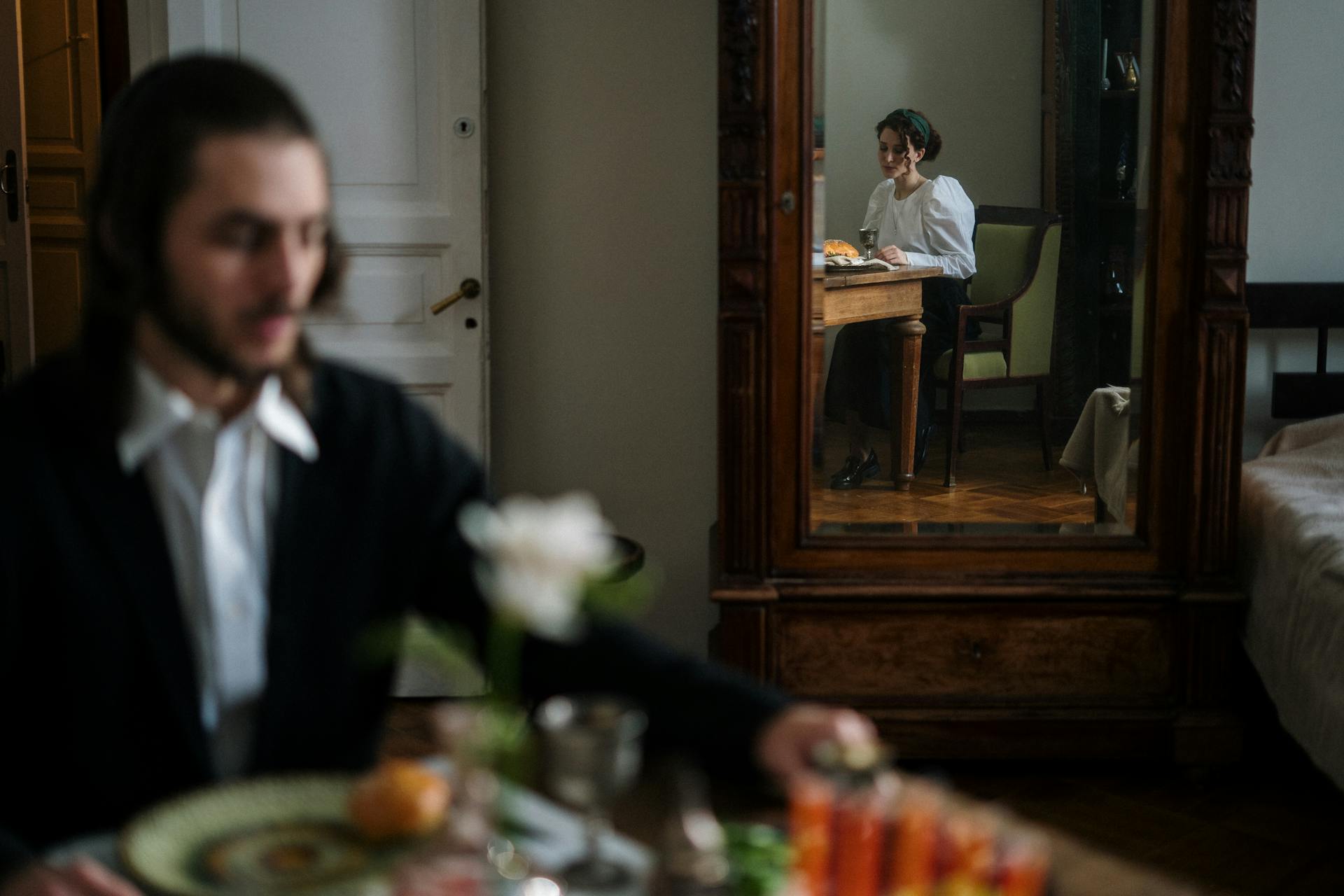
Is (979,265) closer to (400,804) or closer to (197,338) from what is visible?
(197,338)

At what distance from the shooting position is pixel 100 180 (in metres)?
1.21

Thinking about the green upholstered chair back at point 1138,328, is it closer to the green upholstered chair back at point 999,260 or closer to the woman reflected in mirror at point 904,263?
the green upholstered chair back at point 999,260

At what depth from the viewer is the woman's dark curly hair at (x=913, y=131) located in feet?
9.02

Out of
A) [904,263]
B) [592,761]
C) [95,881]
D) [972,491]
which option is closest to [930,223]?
[904,263]

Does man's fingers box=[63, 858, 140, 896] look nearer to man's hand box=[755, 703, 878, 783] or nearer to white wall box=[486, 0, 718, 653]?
man's hand box=[755, 703, 878, 783]

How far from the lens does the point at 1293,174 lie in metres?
3.42

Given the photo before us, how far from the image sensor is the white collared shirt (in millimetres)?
1188

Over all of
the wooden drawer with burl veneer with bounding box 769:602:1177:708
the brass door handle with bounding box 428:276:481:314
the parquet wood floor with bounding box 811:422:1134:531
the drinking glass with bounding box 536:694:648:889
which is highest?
the brass door handle with bounding box 428:276:481:314

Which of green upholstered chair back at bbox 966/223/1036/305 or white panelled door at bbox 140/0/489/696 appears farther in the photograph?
white panelled door at bbox 140/0/489/696

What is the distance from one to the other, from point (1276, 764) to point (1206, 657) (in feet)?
1.25

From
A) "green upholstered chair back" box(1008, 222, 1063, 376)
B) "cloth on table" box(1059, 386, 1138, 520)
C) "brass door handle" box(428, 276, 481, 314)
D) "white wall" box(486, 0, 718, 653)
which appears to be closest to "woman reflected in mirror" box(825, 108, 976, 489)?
"green upholstered chair back" box(1008, 222, 1063, 376)

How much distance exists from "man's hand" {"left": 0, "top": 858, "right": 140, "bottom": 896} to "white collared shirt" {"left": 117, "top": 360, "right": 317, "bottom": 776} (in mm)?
267

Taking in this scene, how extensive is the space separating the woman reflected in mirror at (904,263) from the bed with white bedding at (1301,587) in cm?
71

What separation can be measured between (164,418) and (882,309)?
187 cm
